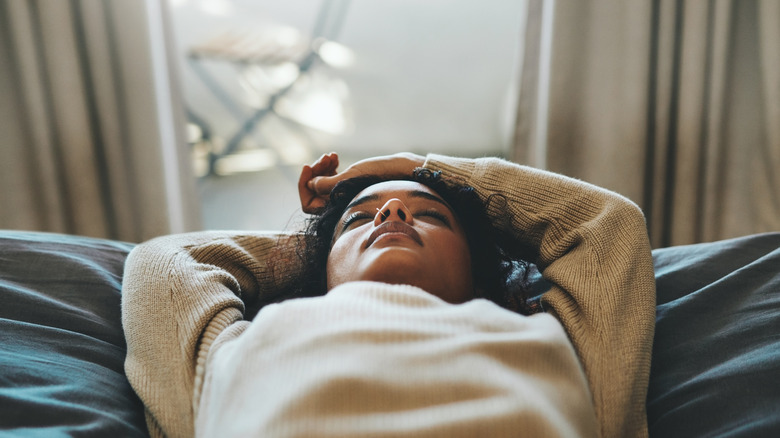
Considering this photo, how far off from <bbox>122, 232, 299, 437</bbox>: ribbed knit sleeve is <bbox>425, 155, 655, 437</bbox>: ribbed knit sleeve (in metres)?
0.42

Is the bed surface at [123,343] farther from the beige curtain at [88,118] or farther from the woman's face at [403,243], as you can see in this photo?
the beige curtain at [88,118]

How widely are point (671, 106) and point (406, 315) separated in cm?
168

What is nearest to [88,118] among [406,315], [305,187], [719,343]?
[305,187]

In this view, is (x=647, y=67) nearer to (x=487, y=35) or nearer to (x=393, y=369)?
(x=487, y=35)

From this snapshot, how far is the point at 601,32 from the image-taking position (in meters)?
1.97

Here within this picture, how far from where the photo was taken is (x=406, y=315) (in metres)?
0.72

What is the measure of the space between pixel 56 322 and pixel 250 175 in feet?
7.66

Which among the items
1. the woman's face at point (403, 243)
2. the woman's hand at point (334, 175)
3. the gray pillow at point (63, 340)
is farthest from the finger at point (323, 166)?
the gray pillow at point (63, 340)

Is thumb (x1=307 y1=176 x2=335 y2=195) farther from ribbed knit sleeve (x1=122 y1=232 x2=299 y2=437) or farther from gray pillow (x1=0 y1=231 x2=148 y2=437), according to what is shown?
gray pillow (x1=0 y1=231 x2=148 y2=437)

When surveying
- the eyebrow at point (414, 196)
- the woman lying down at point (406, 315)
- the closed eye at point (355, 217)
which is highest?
the eyebrow at point (414, 196)

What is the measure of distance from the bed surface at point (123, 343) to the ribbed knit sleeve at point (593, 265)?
0.07 meters

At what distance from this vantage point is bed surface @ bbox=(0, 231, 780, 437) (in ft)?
2.47

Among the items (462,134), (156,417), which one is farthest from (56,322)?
(462,134)

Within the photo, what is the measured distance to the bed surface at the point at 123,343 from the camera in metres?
0.75
